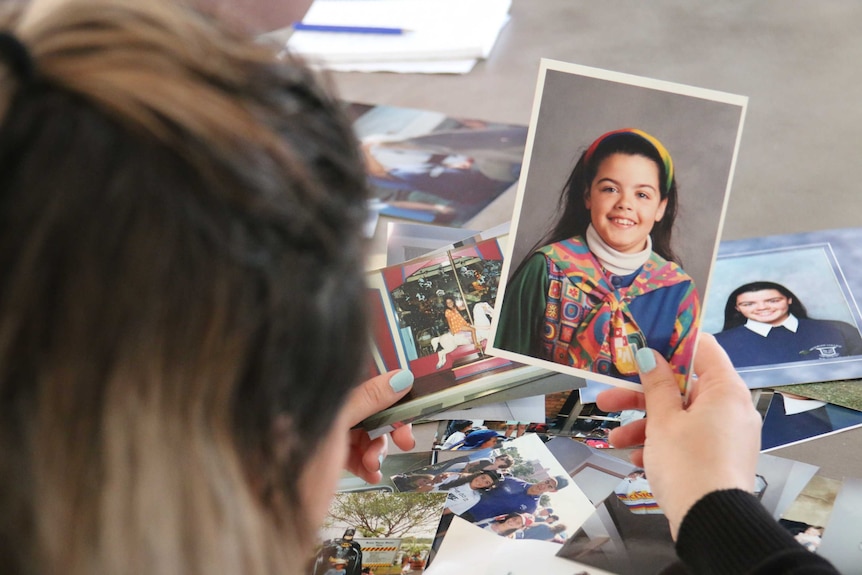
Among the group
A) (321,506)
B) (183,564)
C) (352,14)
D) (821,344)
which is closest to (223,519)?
(183,564)

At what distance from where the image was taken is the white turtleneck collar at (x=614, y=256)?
70 centimetres

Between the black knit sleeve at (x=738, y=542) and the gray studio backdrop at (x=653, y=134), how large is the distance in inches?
8.2

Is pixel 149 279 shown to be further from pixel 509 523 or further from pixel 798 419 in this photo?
pixel 798 419

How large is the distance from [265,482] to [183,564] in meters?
0.05

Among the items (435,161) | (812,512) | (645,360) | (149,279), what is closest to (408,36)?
(435,161)

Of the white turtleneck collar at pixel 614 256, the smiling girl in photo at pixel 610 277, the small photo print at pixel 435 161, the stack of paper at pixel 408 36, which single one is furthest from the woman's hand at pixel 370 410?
the stack of paper at pixel 408 36

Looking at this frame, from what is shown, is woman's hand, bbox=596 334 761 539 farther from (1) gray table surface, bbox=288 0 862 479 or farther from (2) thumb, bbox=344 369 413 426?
(1) gray table surface, bbox=288 0 862 479

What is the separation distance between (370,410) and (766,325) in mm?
444

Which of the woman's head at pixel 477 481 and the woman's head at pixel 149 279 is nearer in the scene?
the woman's head at pixel 149 279

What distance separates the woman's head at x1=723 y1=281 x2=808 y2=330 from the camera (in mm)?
849

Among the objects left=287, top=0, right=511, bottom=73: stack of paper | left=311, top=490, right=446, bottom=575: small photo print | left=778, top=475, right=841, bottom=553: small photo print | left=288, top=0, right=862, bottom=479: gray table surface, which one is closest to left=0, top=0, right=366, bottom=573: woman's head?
left=311, top=490, right=446, bottom=575: small photo print

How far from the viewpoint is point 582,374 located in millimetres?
710

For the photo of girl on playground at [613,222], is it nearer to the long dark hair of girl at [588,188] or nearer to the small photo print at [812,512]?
the long dark hair of girl at [588,188]

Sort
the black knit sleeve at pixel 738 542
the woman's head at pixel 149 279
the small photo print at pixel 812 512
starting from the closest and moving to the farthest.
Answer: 1. the woman's head at pixel 149 279
2. the black knit sleeve at pixel 738 542
3. the small photo print at pixel 812 512
